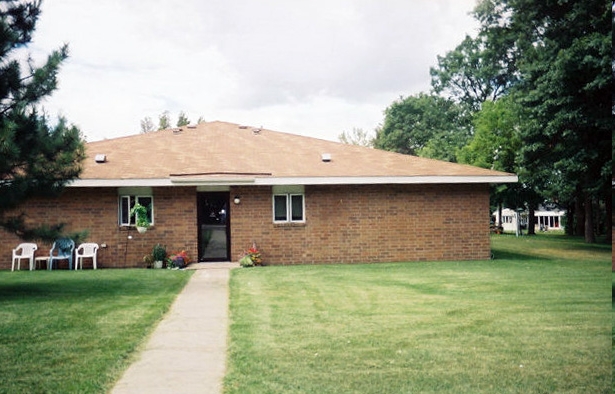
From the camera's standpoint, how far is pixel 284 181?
48.0 ft

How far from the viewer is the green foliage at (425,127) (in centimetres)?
3909

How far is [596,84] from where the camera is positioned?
626 inches

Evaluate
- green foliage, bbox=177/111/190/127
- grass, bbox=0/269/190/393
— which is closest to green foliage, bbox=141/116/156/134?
green foliage, bbox=177/111/190/127

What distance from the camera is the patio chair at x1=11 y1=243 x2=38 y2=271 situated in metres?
14.2

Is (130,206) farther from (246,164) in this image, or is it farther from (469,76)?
(469,76)

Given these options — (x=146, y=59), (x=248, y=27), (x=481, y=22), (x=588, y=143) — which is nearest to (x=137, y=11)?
(x=248, y=27)

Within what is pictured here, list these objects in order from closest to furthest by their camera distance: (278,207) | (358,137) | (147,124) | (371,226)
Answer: (278,207), (371,226), (147,124), (358,137)

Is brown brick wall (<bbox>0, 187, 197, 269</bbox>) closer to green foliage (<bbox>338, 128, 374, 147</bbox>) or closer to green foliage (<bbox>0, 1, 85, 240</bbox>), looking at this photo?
green foliage (<bbox>0, 1, 85, 240</bbox>)

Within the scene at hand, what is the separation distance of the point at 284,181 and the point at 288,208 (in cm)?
100

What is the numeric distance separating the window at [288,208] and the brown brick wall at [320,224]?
0.19 meters

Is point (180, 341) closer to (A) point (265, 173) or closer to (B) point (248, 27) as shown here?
(B) point (248, 27)

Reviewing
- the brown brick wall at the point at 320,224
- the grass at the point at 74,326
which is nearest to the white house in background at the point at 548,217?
the brown brick wall at the point at 320,224

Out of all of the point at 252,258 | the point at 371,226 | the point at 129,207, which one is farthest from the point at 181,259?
the point at 371,226

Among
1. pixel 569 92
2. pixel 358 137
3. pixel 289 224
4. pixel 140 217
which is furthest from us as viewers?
pixel 358 137
